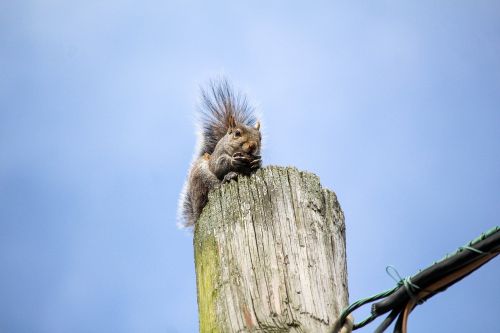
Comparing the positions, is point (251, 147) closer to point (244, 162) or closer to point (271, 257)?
point (244, 162)

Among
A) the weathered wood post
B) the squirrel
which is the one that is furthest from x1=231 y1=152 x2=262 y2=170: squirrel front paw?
Result: the weathered wood post

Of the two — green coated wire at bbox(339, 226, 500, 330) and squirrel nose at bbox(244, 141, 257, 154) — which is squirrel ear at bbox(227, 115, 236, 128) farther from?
green coated wire at bbox(339, 226, 500, 330)

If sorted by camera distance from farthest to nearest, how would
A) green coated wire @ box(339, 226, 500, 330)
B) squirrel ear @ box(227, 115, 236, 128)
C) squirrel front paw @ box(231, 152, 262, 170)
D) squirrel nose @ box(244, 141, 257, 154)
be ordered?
squirrel ear @ box(227, 115, 236, 128), squirrel nose @ box(244, 141, 257, 154), squirrel front paw @ box(231, 152, 262, 170), green coated wire @ box(339, 226, 500, 330)

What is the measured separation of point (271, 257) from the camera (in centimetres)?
231

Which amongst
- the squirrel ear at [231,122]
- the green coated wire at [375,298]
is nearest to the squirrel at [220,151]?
the squirrel ear at [231,122]

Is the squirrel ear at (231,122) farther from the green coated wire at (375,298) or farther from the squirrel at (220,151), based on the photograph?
the green coated wire at (375,298)

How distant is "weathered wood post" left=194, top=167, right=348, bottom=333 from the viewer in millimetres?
2205

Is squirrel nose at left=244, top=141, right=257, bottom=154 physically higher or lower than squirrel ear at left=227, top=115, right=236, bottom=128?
lower

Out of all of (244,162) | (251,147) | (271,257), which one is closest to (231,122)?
(251,147)

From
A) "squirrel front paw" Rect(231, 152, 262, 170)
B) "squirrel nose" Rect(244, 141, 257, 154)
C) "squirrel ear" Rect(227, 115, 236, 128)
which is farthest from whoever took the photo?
"squirrel ear" Rect(227, 115, 236, 128)

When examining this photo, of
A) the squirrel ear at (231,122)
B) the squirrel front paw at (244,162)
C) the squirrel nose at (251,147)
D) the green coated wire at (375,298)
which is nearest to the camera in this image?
the green coated wire at (375,298)

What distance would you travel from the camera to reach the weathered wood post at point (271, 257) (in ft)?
7.23

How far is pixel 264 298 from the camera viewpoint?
2.21 metres

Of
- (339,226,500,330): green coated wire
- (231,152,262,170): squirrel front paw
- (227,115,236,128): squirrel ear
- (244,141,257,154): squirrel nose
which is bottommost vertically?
(339,226,500,330): green coated wire
